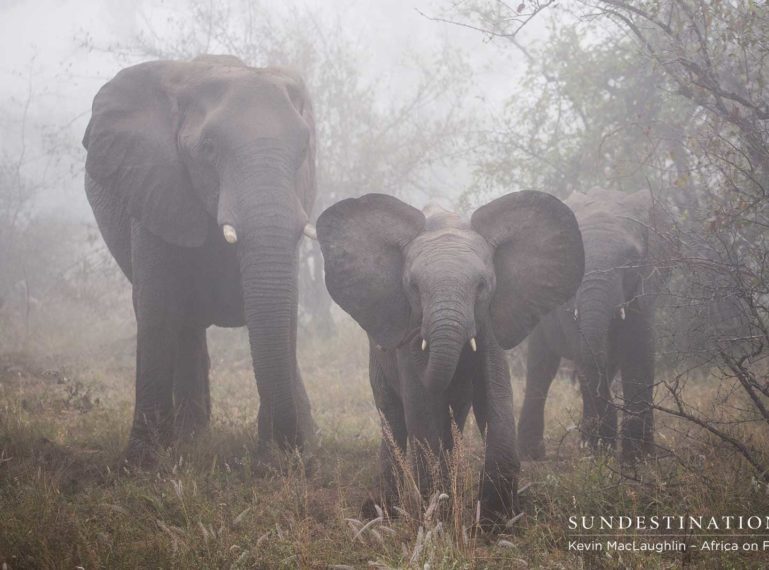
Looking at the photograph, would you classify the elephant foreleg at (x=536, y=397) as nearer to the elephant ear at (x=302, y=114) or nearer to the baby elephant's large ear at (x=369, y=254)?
the elephant ear at (x=302, y=114)

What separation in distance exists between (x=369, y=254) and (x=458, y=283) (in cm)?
101

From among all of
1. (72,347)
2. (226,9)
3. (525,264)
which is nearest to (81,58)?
(226,9)

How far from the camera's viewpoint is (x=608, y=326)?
6.74m

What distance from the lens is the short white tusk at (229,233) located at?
635 cm

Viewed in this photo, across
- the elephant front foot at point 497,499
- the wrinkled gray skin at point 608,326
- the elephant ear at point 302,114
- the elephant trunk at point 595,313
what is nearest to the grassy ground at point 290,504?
the elephant front foot at point 497,499

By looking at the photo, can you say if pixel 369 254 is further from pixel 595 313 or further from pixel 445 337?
pixel 595 313

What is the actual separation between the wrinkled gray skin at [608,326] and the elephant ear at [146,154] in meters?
3.41

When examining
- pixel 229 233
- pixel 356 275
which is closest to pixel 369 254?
pixel 356 275

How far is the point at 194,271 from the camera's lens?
7.43m

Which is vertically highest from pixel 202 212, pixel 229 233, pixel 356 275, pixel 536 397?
pixel 202 212

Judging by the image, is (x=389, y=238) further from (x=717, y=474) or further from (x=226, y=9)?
(x=226, y=9)

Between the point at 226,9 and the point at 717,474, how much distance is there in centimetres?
1816

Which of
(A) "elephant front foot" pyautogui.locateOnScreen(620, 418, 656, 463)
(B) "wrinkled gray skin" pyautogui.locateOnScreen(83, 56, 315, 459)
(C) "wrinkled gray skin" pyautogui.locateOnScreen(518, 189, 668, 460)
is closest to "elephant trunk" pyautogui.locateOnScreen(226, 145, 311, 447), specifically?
(B) "wrinkled gray skin" pyautogui.locateOnScreen(83, 56, 315, 459)

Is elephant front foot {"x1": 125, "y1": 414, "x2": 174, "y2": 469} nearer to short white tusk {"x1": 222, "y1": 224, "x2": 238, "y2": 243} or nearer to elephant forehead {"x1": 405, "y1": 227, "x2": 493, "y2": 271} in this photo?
short white tusk {"x1": 222, "y1": 224, "x2": 238, "y2": 243}
